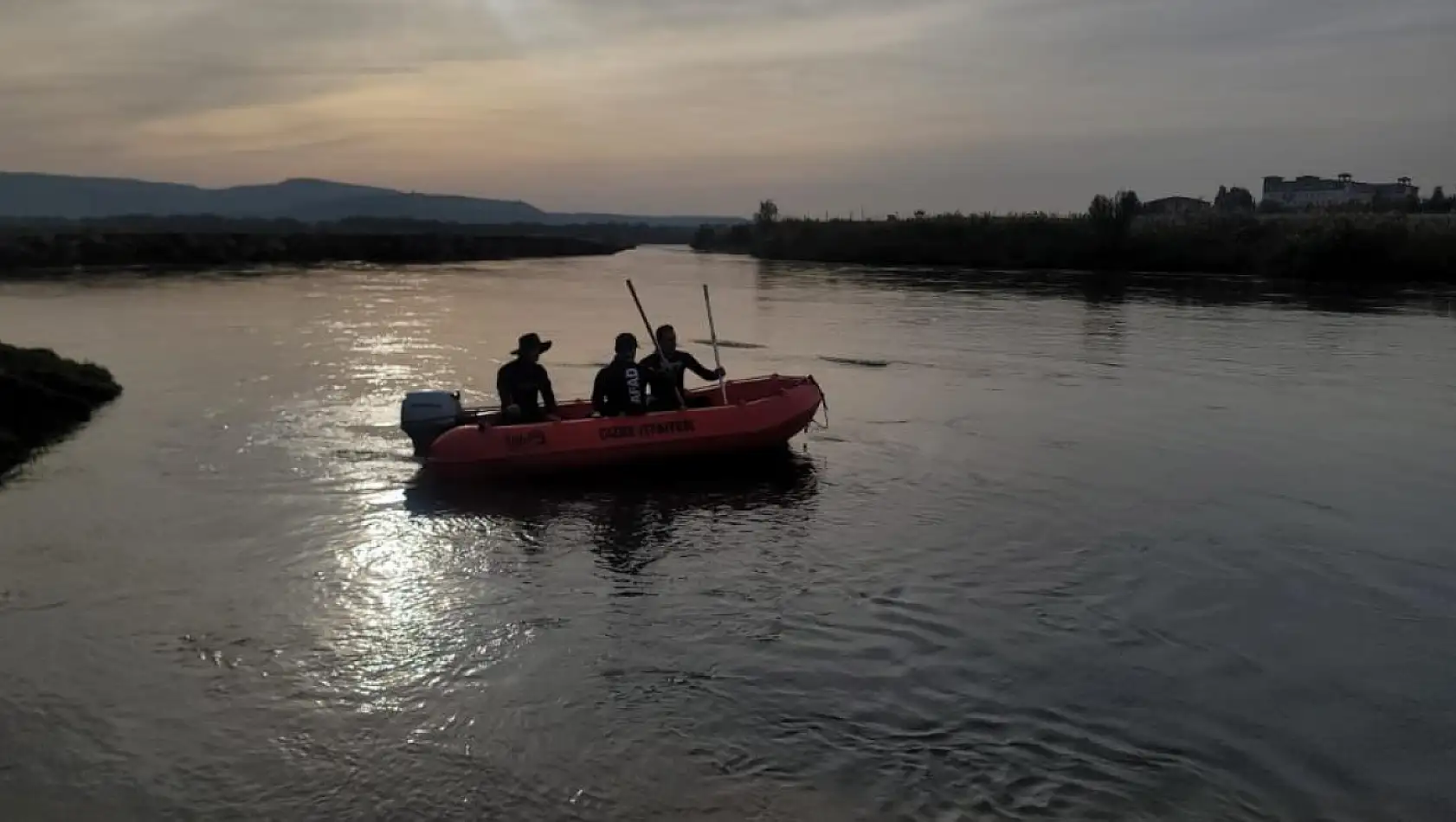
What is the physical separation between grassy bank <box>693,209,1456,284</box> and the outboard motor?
136ft

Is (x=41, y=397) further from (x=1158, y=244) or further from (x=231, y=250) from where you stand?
(x=231, y=250)

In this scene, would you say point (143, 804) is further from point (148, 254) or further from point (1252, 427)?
point (148, 254)

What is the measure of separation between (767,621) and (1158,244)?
4872 centimetres

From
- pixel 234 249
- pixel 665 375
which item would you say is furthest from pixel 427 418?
pixel 234 249

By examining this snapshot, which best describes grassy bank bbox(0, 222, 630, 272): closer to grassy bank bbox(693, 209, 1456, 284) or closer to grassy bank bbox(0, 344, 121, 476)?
grassy bank bbox(693, 209, 1456, 284)

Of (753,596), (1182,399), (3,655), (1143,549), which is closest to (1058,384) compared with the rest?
(1182,399)

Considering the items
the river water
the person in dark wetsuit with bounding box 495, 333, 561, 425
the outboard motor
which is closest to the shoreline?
the river water

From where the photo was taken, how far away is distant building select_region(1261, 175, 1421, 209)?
100 metres

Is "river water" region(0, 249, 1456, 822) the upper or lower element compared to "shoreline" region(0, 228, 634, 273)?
lower

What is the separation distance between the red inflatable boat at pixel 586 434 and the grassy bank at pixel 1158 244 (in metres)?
39.1

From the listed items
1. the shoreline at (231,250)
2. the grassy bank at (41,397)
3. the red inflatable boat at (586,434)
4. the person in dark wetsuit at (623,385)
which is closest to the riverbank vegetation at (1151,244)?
the shoreline at (231,250)

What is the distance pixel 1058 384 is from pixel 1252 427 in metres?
4.12

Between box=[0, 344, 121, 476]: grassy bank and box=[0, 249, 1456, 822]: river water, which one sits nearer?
box=[0, 249, 1456, 822]: river water

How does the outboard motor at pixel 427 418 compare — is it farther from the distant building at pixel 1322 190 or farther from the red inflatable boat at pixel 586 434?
the distant building at pixel 1322 190
